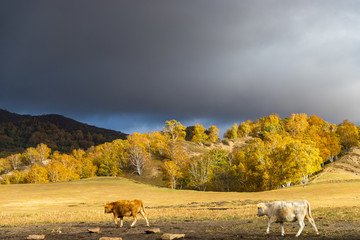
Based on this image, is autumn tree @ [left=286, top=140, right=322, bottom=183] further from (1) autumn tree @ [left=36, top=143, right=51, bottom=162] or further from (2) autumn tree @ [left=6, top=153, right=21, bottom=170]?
(2) autumn tree @ [left=6, top=153, right=21, bottom=170]

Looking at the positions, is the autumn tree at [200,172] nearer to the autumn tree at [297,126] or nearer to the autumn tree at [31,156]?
the autumn tree at [297,126]

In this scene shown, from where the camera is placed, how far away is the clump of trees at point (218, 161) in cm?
7675

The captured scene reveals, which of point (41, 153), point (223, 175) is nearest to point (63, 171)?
point (41, 153)

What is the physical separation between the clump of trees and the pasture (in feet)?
49.5

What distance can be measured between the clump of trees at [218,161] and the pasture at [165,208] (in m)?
15.1

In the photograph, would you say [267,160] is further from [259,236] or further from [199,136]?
[199,136]

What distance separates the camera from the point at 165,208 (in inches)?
1484

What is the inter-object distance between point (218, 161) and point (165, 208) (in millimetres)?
63235

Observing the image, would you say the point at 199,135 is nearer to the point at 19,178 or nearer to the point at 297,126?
the point at 297,126

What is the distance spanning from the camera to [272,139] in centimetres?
8744

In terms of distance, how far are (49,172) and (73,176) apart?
1041 cm

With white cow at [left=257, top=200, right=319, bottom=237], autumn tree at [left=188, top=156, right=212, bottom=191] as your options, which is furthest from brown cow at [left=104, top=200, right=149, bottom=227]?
autumn tree at [left=188, top=156, right=212, bottom=191]

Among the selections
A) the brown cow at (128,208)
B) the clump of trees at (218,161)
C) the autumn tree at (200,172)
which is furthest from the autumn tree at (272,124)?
the brown cow at (128,208)

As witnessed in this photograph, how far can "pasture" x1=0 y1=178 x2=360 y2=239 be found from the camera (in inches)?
765
